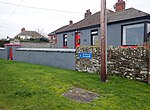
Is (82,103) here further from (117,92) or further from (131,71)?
(131,71)

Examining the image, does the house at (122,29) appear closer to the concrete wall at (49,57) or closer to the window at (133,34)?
the window at (133,34)

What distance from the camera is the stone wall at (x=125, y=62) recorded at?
693cm

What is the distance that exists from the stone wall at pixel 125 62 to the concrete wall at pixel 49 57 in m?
1.51

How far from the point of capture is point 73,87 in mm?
6145

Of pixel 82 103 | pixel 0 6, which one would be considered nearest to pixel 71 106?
pixel 82 103

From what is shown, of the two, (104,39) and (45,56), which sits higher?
(104,39)

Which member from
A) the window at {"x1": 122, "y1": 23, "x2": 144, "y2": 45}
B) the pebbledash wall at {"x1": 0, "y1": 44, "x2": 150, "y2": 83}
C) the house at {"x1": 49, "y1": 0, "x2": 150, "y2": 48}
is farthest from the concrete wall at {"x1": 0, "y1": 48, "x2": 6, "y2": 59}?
the window at {"x1": 122, "y1": 23, "x2": 144, "y2": 45}

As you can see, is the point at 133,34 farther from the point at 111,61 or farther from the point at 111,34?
the point at 111,61

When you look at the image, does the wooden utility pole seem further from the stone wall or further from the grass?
the stone wall

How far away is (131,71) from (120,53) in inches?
37.8

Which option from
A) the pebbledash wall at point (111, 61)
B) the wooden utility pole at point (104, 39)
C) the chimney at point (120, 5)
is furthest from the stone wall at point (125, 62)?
the chimney at point (120, 5)

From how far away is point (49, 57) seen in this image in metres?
12.2

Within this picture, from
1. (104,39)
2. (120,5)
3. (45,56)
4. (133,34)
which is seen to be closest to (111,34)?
(133,34)

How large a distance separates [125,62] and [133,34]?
18.8ft
